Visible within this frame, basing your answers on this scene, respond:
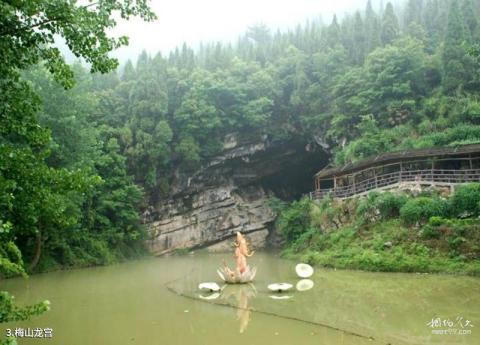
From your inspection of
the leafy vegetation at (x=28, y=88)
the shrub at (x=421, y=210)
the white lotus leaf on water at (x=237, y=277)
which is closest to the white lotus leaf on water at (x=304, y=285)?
the white lotus leaf on water at (x=237, y=277)

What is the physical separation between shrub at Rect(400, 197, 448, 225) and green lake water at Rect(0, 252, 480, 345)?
343 centimetres

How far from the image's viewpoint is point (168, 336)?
21.4 feet

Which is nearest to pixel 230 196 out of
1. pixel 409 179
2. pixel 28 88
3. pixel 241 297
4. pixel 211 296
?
pixel 409 179

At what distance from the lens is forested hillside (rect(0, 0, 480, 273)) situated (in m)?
18.3

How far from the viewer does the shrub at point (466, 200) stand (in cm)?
1434

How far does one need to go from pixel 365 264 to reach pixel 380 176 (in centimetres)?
707

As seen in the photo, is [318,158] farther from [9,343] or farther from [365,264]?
[9,343]

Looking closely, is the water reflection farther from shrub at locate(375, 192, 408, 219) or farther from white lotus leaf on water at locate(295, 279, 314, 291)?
shrub at locate(375, 192, 408, 219)

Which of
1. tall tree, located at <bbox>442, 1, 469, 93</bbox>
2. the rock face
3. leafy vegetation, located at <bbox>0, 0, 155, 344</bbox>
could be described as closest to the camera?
leafy vegetation, located at <bbox>0, 0, 155, 344</bbox>

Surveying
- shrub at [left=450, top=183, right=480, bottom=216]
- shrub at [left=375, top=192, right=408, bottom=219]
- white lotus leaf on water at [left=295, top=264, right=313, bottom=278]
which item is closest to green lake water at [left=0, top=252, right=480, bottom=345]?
white lotus leaf on water at [left=295, top=264, right=313, bottom=278]

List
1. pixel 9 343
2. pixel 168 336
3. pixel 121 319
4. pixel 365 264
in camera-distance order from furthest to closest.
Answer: pixel 365 264 < pixel 121 319 < pixel 168 336 < pixel 9 343

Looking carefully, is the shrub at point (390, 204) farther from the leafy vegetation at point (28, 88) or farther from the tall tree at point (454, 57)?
the leafy vegetation at point (28, 88)

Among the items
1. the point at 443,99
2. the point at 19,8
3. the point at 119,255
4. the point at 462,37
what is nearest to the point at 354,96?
the point at 443,99

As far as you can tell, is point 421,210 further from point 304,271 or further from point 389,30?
point 389,30
